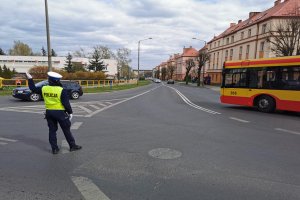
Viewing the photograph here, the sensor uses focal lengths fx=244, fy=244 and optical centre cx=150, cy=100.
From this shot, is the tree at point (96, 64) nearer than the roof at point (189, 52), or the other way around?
the tree at point (96, 64)

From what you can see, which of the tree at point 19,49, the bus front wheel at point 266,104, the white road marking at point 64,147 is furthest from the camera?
the tree at point 19,49

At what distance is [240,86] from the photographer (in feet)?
44.7

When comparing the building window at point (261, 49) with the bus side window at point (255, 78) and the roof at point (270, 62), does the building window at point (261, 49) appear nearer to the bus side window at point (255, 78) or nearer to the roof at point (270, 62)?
the roof at point (270, 62)

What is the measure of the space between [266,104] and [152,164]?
382 inches

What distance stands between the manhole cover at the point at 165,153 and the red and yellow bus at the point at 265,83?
8.57 meters

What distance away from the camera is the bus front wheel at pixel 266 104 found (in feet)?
40.4

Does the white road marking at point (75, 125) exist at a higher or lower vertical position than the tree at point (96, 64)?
lower

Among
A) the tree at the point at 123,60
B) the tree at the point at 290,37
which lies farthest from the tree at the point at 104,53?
the tree at the point at 290,37

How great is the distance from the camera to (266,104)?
41.0ft

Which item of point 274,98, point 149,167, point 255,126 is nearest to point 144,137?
point 149,167

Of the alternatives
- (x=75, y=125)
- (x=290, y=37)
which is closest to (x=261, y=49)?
(x=290, y=37)

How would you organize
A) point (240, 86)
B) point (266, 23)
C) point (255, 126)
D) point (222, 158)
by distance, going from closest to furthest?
point (222, 158) → point (255, 126) → point (240, 86) → point (266, 23)

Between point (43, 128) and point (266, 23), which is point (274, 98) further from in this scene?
point (266, 23)

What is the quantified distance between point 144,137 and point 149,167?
2.24 meters
